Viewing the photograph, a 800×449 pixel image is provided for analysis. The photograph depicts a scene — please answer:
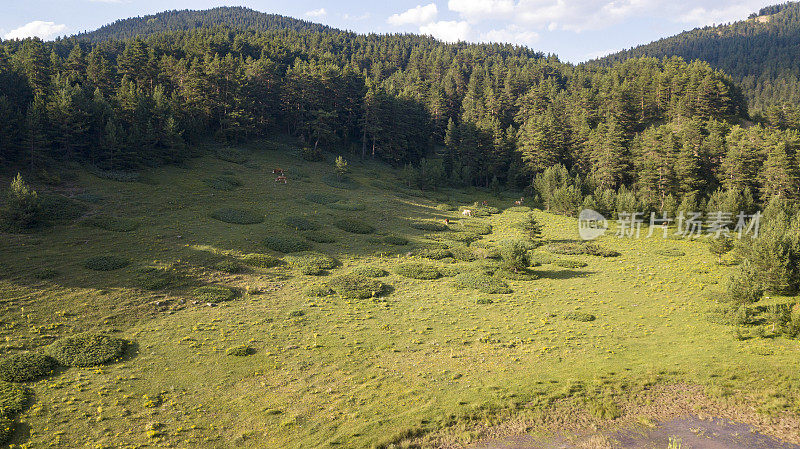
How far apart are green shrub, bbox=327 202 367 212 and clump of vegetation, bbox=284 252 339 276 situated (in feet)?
58.1

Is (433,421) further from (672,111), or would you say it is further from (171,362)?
(672,111)

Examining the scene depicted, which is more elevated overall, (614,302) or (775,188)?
(775,188)

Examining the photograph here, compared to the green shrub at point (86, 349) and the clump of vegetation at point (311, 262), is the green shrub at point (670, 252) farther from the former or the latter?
the green shrub at point (86, 349)

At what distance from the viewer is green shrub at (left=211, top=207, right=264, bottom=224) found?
147 ft

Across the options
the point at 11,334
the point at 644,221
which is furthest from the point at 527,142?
the point at 11,334

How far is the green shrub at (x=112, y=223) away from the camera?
3778 cm

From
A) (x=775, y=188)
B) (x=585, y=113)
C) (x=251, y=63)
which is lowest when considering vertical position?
(x=775, y=188)

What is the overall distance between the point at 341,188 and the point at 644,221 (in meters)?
47.9

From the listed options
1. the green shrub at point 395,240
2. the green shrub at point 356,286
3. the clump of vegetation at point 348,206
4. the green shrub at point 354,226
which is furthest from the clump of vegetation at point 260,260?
the clump of vegetation at point 348,206

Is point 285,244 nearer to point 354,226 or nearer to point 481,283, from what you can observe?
point 354,226

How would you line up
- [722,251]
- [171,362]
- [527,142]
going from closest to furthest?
[171,362], [722,251], [527,142]

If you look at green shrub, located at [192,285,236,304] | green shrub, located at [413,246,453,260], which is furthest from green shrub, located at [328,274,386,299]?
green shrub, located at [413,246,453,260]

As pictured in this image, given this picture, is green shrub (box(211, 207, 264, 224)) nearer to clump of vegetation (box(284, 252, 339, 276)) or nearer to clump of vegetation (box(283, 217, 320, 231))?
clump of vegetation (box(283, 217, 320, 231))

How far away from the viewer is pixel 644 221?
196ft
